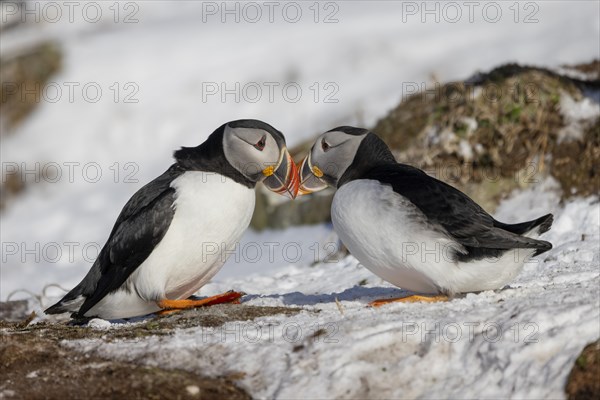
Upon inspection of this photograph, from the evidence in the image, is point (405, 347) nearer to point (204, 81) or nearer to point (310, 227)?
point (310, 227)

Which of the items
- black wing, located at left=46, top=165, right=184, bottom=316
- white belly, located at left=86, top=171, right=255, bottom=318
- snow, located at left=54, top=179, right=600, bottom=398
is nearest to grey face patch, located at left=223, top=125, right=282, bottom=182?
white belly, located at left=86, top=171, right=255, bottom=318

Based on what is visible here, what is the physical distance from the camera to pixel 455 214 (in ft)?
20.8

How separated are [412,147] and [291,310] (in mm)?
5490

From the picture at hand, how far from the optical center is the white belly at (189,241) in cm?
683

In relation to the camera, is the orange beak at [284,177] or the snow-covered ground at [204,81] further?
the snow-covered ground at [204,81]

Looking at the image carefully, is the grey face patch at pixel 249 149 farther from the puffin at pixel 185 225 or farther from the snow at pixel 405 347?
the snow at pixel 405 347

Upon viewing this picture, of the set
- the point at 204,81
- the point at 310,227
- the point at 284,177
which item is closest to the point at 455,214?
the point at 284,177

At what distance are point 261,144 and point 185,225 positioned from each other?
894 millimetres

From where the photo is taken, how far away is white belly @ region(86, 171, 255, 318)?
6.83 m

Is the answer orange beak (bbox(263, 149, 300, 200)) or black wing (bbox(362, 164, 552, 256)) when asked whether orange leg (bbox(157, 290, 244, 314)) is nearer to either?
orange beak (bbox(263, 149, 300, 200))

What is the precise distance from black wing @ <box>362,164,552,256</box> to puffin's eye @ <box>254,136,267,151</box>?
3.26 ft

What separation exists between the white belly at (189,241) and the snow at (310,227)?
1.10ft

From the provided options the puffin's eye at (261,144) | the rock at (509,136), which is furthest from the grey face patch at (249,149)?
the rock at (509,136)

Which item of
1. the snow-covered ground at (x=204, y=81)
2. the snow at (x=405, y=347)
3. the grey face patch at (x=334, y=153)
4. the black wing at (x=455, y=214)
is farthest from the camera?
the snow-covered ground at (x=204, y=81)
